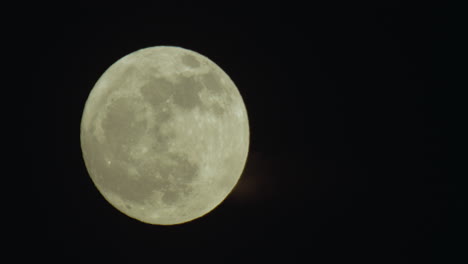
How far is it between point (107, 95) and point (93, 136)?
0.44m

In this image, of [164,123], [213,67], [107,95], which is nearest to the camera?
[164,123]

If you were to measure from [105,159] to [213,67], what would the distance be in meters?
1.48

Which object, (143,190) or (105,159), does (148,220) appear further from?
(105,159)

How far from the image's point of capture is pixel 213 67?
450 centimetres

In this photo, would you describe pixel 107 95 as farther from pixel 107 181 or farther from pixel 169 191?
pixel 169 191

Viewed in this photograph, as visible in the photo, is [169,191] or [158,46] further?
[158,46]

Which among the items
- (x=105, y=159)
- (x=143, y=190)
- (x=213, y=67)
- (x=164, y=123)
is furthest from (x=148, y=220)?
(x=213, y=67)

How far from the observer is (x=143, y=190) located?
4035 mm

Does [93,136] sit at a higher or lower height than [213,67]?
lower

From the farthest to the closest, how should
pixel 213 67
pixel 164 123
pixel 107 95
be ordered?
pixel 213 67 → pixel 107 95 → pixel 164 123

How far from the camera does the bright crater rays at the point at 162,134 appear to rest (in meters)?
3.85

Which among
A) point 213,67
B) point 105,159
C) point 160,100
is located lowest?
point 105,159

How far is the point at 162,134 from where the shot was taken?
383 cm

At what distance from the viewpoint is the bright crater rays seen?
152 inches
